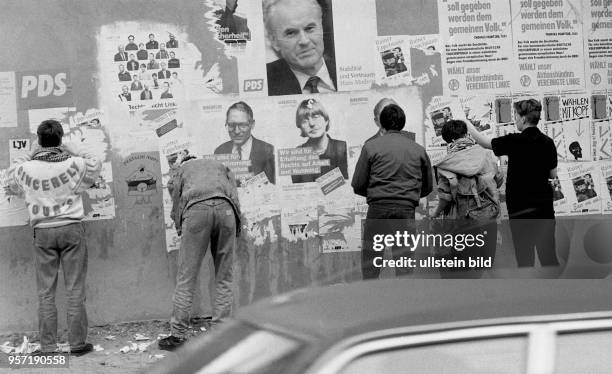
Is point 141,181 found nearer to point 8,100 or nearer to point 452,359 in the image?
point 8,100

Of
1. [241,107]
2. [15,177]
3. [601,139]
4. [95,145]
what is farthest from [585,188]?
[15,177]

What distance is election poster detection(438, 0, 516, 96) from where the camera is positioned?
28.5 ft

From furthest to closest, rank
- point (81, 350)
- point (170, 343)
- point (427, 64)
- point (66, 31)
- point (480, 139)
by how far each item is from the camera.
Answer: point (427, 64), point (66, 31), point (480, 139), point (170, 343), point (81, 350)

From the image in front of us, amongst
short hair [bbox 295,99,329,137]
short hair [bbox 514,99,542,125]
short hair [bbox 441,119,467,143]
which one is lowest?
short hair [bbox 441,119,467,143]

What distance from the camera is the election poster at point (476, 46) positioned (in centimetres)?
870

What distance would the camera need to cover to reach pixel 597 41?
29.2 feet

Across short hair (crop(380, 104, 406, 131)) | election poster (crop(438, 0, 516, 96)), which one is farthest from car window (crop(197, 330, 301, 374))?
election poster (crop(438, 0, 516, 96))

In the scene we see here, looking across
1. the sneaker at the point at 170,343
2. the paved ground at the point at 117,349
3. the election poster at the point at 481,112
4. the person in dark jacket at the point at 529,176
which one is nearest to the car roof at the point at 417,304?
the paved ground at the point at 117,349

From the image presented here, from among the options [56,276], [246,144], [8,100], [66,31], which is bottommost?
[56,276]

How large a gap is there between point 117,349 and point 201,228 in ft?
3.91

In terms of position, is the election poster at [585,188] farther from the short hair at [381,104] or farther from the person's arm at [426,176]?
the short hair at [381,104]

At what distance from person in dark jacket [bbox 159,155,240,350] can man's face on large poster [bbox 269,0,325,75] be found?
1.27 meters

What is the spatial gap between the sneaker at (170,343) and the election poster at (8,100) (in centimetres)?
222

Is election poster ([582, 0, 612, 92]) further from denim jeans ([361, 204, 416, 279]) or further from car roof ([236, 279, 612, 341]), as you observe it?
car roof ([236, 279, 612, 341])
